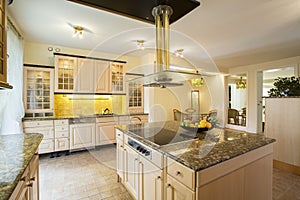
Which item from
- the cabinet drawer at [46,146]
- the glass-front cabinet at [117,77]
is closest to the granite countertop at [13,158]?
the cabinet drawer at [46,146]

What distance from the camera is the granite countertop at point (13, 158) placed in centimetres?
77

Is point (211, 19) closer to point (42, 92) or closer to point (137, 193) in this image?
point (137, 193)

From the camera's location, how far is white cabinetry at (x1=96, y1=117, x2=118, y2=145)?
3703 mm

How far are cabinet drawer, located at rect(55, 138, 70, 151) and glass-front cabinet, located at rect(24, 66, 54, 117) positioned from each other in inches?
30.3

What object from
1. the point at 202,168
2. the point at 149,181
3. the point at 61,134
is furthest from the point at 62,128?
the point at 202,168

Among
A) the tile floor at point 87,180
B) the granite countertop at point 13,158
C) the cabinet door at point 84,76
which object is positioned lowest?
the tile floor at point 87,180

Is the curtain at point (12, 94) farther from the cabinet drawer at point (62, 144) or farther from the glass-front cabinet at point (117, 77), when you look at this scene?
the glass-front cabinet at point (117, 77)

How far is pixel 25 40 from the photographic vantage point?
346 cm

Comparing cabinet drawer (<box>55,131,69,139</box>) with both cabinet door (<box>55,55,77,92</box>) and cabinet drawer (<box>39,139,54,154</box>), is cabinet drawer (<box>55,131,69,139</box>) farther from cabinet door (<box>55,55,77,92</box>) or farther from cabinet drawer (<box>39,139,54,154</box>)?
cabinet door (<box>55,55,77,92</box>)

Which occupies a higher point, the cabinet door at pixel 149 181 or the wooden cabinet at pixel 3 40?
the wooden cabinet at pixel 3 40

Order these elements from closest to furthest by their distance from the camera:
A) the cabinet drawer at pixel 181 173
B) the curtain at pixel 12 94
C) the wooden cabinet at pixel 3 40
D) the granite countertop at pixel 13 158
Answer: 1. the granite countertop at pixel 13 158
2. the cabinet drawer at pixel 181 173
3. the wooden cabinet at pixel 3 40
4. the curtain at pixel 12 94

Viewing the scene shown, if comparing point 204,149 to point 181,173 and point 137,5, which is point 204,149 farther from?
point 137,5

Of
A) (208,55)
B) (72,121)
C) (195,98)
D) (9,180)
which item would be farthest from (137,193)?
(195,98)

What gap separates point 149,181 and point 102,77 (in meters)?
3.14
